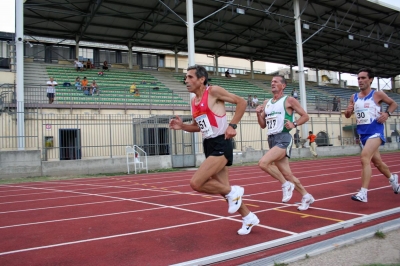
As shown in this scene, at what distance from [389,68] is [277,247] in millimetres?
52739

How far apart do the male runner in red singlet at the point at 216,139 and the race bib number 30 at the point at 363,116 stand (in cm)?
293

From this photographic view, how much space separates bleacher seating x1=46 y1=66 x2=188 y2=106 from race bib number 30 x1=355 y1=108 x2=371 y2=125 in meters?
16.4

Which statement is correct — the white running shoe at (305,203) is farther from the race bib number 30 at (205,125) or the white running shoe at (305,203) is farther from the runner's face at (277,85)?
the race bib number 30 at (205,125)

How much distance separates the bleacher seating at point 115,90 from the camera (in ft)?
66.0

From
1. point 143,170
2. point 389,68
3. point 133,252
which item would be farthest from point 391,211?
point 389,68

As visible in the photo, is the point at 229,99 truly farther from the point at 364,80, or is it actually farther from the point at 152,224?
the point at 364,80

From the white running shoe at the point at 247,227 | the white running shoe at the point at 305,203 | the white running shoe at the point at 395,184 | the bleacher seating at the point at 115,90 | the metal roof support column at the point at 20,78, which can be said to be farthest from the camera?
the bleacher seating at the point at 115,90

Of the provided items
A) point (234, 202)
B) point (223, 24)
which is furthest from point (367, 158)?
point (223, 24)

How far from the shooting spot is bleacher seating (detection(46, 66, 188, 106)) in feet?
66.0

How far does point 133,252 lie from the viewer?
12.4ft

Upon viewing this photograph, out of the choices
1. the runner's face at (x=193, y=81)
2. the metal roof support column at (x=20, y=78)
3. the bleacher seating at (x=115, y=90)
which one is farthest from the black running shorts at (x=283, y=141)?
the bleacher seating at (x=115, y=90)

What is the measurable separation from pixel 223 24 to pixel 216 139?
25.9m

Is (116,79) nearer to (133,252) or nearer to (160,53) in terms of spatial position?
(160,53)

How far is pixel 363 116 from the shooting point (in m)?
6.09
